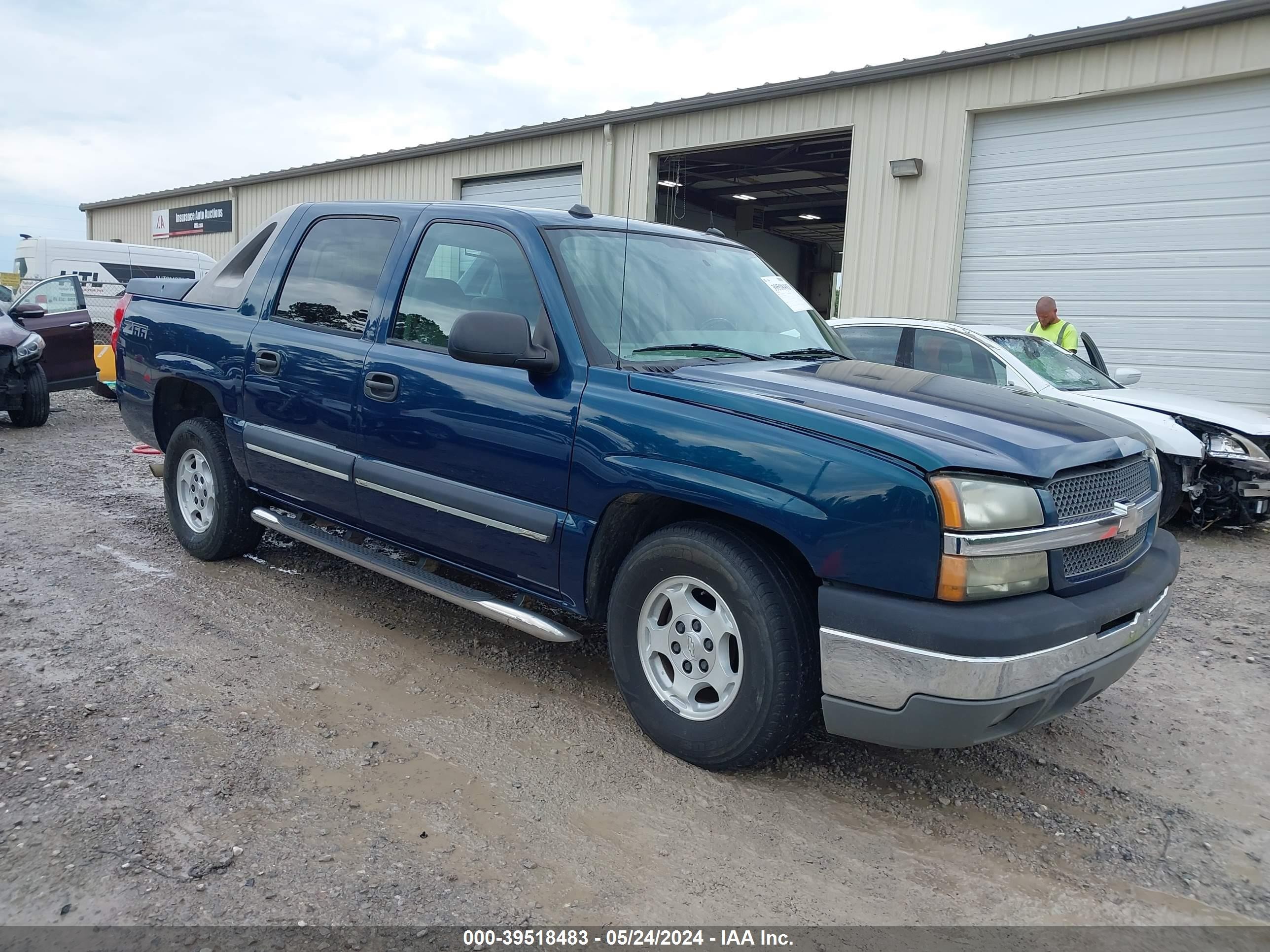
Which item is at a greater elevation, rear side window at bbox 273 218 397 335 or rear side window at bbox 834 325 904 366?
rear side window at bbox 273 218 397 335

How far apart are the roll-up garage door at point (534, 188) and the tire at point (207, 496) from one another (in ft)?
34.4

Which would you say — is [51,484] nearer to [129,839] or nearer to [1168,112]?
[129,839]

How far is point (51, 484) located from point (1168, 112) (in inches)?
443

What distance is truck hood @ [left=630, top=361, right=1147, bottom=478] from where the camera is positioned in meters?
2.73

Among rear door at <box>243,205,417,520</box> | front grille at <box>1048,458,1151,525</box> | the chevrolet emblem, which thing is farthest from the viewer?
rear door at <box>243,205,417,520</box>

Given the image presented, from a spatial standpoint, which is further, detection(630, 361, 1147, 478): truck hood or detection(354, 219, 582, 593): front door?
detection(354, 219, 582, 593): front door

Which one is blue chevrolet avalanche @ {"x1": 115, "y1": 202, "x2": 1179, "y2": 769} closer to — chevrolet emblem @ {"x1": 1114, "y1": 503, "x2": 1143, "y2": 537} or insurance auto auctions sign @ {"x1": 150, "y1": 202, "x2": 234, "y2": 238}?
chevrolet emblem @ {"x1": 1114, "y1": 503, "x2": 1143, "y2": 537}

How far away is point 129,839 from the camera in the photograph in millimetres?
2664

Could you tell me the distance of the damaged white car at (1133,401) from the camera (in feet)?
23.1

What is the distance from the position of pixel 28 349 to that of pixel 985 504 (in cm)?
1093

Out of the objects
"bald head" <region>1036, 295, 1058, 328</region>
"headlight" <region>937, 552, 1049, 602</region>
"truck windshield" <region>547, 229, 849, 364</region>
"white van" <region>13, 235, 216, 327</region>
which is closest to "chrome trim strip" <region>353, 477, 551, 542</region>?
"truck windshield" <region>547, 229, 849, 364</region>

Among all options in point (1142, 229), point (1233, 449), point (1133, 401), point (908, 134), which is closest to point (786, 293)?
point (1133, 401)

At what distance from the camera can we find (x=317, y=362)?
432 centimetres

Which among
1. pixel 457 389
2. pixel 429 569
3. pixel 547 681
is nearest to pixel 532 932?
pixel 547 681
